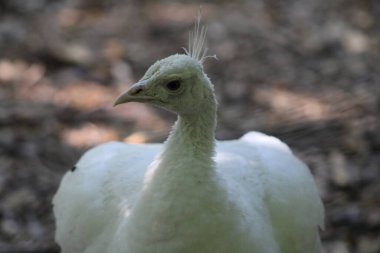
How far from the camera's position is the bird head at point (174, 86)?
241 cm

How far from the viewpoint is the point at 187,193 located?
2492 mm

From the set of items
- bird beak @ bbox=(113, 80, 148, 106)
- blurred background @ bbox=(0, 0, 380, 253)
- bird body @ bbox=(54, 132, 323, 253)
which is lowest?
bird body @ bbox=(54, 132, 323, 253)

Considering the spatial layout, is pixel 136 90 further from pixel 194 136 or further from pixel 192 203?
pixel 192 203

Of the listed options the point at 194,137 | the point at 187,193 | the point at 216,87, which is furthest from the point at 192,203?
the point at 216,87

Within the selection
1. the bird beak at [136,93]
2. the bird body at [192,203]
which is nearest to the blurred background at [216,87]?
the bird body at [192,203]

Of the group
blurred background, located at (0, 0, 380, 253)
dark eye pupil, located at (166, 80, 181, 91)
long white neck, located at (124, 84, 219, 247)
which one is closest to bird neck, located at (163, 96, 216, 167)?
long white neck, located at (124, 84, 219, 247)

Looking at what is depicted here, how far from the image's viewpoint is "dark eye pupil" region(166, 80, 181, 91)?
7.96 feet

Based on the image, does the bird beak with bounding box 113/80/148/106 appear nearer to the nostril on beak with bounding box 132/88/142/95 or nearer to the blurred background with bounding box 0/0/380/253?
the nostril on beak with bounding box 132/88/142/95

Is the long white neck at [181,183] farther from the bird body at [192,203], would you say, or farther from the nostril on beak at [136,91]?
the nostril on beak at [136,91]

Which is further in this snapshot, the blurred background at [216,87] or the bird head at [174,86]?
the blurred background at [216,87]

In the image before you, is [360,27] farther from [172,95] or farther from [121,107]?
[172,95]

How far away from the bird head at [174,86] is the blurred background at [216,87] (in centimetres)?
163

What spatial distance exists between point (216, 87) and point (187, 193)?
8.73 feet

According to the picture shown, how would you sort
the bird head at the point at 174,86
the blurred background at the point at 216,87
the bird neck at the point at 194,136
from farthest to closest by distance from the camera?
the blurred background at the point at 216,87 < the bird neck at the point at 194,136 < the bird head at the point at 174,86
